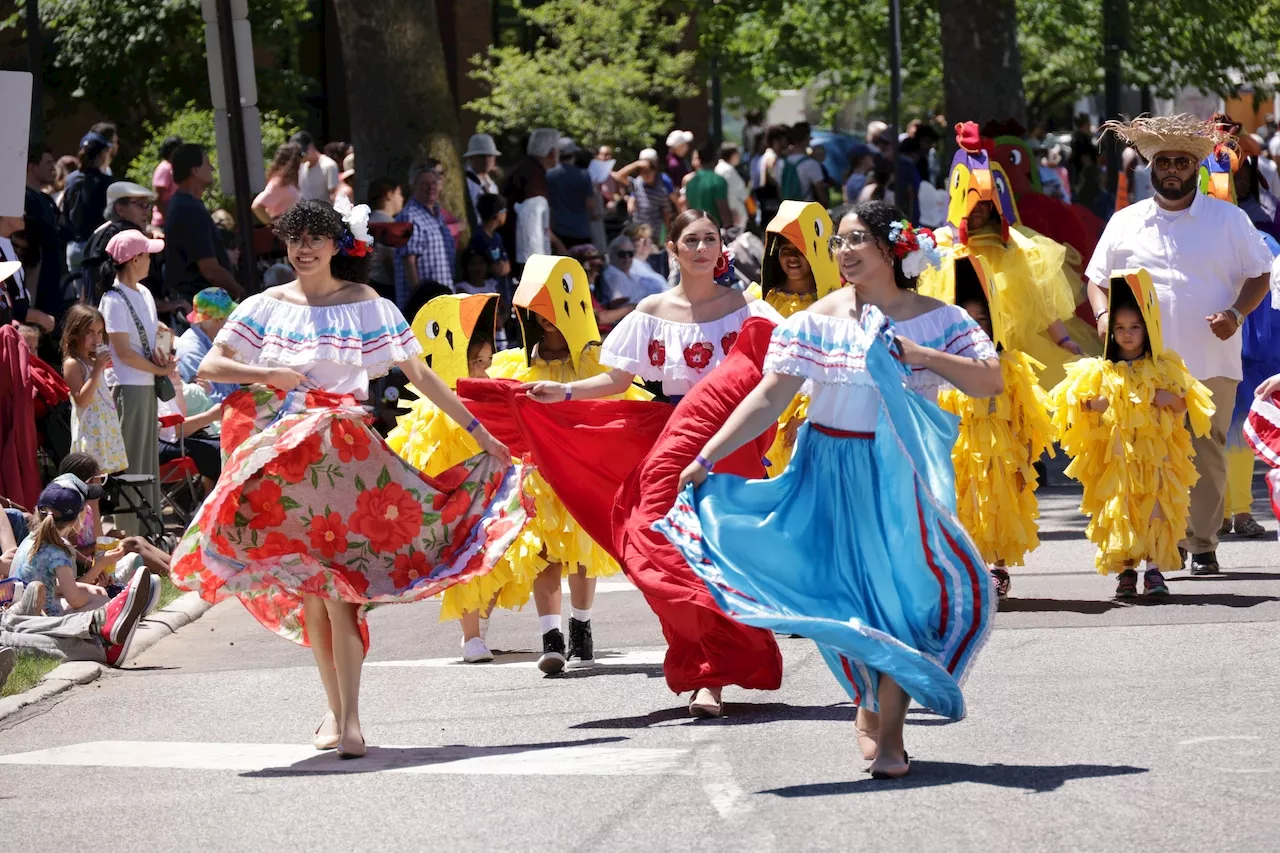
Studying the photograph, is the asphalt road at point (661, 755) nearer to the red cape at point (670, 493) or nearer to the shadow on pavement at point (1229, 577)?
the red cape at point (670, 493)

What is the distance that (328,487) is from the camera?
8164 mm

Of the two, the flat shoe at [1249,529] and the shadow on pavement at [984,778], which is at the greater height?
the shadow on pavement at [984,778]

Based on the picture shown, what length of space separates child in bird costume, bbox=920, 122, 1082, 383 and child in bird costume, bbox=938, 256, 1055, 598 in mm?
977

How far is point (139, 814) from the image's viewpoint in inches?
287

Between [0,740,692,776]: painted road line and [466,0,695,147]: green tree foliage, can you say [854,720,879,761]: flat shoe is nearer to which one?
[0,740,692,776]: painted road line

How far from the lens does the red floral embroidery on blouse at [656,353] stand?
934 centimetres

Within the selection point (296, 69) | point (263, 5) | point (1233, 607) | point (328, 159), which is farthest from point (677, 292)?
point (296, 69)

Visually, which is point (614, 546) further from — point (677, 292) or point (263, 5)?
point (263, 5)

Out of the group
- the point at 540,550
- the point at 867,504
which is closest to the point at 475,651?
the point at 540,550

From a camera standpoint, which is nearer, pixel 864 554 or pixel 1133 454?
pixel 864 554

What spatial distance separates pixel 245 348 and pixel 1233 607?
4.81m

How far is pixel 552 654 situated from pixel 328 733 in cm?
179

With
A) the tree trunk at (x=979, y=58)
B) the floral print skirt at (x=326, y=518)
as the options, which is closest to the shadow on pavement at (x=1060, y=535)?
the floral print skirt at (x=326, y=518)

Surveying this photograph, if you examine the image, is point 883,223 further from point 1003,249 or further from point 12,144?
point 1003,249
